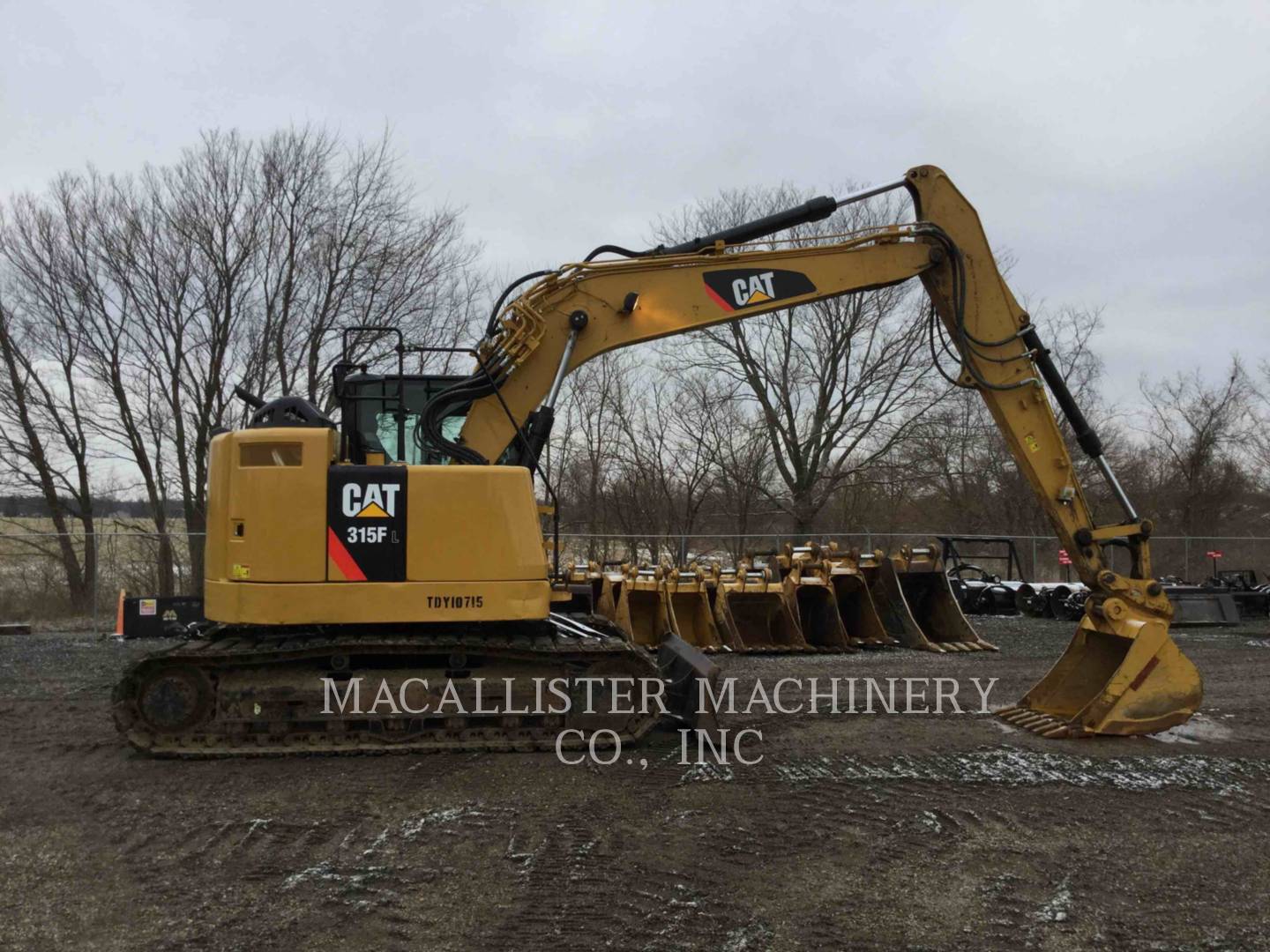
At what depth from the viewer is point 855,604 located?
516 inches

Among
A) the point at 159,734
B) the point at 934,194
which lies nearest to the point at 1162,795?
the point at 934,194

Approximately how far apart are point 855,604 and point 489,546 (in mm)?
7793

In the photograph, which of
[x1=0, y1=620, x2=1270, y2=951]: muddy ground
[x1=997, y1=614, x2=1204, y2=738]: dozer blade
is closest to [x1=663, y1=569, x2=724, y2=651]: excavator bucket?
[x1=0, y1=620, x2=1270, y2=951]: muddy ground

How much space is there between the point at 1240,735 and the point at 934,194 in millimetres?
4877

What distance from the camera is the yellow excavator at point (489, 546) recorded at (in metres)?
6.46

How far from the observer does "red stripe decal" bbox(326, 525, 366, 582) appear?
6.43 metres

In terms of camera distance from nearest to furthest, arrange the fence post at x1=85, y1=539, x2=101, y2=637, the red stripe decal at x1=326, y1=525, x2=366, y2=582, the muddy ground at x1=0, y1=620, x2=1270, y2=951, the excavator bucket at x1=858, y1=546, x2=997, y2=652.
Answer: the muddy ground at x1=0, y1=620, x2=1270, y2=951 < the red stripe decal at x1=326, y1=525, x2=366, y2=582 < the excavator bucket at x1=858, y1=546, x2=997, y2=652 < the fence post at x1=85, y1=539, x2=101, y2=637

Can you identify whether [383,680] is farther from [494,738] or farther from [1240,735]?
[1240,735]

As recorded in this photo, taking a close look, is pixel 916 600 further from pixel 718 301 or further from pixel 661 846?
pixel 661 846

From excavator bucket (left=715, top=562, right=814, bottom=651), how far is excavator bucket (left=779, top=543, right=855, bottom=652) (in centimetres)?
19

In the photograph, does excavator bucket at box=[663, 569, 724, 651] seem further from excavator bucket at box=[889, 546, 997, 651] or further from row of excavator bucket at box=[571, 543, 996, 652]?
excavator bucket at box=[889, 546, 997, 651]

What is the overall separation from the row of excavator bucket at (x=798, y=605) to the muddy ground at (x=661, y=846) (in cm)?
498

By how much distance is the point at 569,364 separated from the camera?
732cm

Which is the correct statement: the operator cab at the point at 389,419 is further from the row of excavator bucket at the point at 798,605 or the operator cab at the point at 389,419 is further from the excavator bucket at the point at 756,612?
the excavator bucket at the point at 756,612
